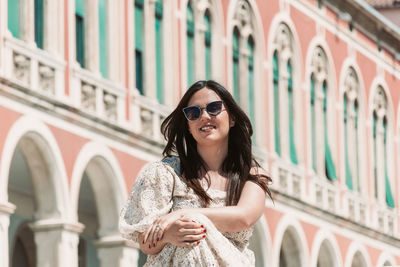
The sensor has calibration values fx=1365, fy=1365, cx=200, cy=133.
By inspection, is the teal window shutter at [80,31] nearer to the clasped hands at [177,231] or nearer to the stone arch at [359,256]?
the stone arch at [359,256]

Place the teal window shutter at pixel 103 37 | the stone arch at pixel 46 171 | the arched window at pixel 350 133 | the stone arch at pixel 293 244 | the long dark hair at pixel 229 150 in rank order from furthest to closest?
1. the arched window at pixel 350 133
2. the stone arch at pixel 293 244
3. the teal window shutter at pixel 103 37
4. the stone arch at pixel 46 171
5. the long dark hair at pixel 229 150

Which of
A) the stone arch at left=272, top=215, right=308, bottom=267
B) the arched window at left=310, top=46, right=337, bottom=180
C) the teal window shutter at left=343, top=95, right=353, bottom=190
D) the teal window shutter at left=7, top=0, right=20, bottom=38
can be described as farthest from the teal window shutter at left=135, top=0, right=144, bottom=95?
the teal window shutter at left=343, top=95, right=353, bottom=190

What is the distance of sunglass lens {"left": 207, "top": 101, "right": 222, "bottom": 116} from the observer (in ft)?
16.1

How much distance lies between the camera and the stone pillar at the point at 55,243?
58.7ft

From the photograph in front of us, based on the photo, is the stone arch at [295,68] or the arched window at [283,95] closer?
the arched window at [283,95]

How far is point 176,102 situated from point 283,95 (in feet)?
16.6

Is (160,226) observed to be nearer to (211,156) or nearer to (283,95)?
(211,156)

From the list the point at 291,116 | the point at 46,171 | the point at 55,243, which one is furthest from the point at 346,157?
the point at 55,243

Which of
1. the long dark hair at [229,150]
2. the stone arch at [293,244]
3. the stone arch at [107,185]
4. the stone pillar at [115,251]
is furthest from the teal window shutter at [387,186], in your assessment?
the long dark hair at [229,150]

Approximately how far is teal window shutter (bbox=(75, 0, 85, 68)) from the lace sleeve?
14.7 meters

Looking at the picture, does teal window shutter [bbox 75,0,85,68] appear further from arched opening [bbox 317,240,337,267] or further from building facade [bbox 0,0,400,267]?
arched opening [bbox 317,240,337,267]

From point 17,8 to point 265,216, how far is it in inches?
322

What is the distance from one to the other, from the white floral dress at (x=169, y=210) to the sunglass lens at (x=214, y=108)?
0.77ft

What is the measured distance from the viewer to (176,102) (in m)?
21.9
